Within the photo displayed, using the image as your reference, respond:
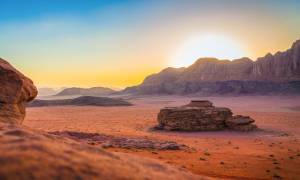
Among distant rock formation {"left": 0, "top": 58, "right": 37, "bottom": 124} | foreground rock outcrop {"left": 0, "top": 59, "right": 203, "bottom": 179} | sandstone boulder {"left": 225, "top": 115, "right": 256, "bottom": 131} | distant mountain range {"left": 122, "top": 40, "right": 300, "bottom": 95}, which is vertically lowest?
sandstone boulder {"left": 225, "top": 115, "right": 256, "bottom": 131}

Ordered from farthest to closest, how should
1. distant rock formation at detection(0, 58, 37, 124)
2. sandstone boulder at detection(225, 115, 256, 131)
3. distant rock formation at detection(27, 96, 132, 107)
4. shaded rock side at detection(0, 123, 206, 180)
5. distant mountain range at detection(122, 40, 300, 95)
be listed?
distant mountain range at detection(122, 40, 300, 95) < distant rock formation at detection(27, 96, 132, 107) < sandstone boulder at detection(225, 115, 256, 131) < distant rock formation at detection(0, 58, 37, 124) < shaded rock side at detection(0, 123, 206, 180)

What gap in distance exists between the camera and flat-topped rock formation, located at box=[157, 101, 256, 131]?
68.1 ft

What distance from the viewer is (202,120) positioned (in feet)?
68.6

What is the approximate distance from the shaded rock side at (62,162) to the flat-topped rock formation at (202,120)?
16553 mm

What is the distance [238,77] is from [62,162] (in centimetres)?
9239

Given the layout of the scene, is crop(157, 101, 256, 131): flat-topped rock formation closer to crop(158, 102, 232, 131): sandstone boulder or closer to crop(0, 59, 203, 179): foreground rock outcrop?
crop(158, 102, 232, 131): sandstone boulder

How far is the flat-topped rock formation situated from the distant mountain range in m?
56.3

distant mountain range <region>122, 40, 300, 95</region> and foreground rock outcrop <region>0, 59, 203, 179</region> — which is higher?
distant mountain range <region>122, 40, 300, 95</region>

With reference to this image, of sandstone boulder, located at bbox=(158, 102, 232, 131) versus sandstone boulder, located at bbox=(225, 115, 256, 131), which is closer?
sandstone boulder, located at bbox=(225, 115, 256, 131)

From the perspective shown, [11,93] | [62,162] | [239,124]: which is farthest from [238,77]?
[62,162]

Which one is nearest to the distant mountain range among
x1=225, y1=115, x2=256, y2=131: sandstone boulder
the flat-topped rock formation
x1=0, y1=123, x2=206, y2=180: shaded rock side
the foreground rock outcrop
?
x1=225, y1=115, x2=256, y2=131: sandstone boulder

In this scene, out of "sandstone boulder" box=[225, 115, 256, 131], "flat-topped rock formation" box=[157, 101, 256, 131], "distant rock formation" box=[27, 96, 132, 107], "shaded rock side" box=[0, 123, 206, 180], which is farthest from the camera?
"distant rock formation" box=[27, 96, 132, 107]

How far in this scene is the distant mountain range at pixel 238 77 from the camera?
246 feet

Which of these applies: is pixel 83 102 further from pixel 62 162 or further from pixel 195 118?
pixel 62 162
